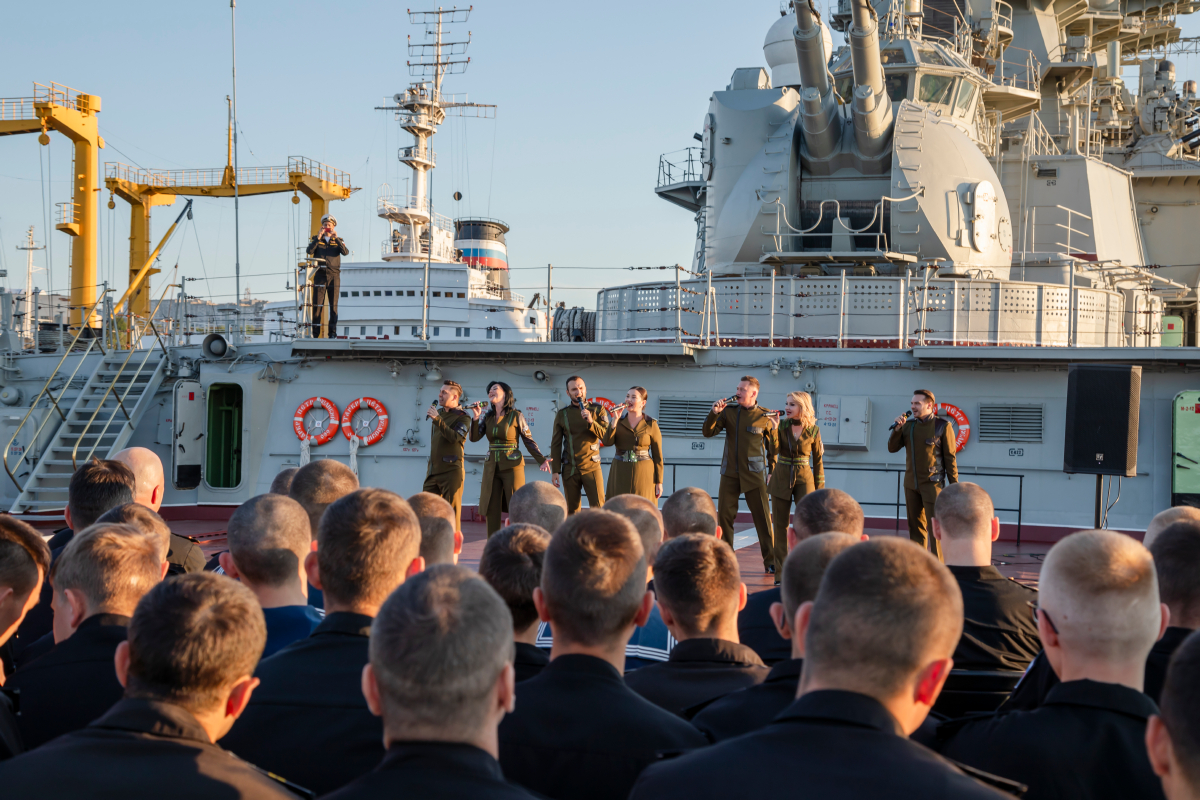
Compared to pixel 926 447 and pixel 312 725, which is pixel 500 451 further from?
pixel 312 725

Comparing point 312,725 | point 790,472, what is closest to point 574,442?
point 790,472

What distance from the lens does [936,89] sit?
15961mm

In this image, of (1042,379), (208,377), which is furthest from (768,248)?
(208,377)

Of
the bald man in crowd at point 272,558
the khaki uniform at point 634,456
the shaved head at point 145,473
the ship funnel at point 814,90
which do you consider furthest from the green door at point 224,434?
the bald man in crowd at point 272,558

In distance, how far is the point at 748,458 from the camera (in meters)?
9.59

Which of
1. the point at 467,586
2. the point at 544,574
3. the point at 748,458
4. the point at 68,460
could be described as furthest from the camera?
the point at 68,460

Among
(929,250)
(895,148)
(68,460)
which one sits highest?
(895,148)

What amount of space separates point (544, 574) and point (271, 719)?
2.58 feet

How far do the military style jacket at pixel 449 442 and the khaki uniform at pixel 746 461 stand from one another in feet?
Answer: 7.69

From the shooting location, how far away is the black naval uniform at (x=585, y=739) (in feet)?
8.25

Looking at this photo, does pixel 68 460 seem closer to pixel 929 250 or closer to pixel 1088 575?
pixel 929 250

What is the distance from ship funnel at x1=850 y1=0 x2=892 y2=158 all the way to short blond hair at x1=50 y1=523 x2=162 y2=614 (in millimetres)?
11245

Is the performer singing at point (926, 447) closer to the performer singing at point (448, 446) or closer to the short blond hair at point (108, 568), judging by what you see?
the performer singing at point (448, 446)

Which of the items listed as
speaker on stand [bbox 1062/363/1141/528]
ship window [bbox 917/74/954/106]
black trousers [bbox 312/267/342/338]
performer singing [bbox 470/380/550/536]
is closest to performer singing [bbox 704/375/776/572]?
performer singing [bbox 470/380/550/536]
